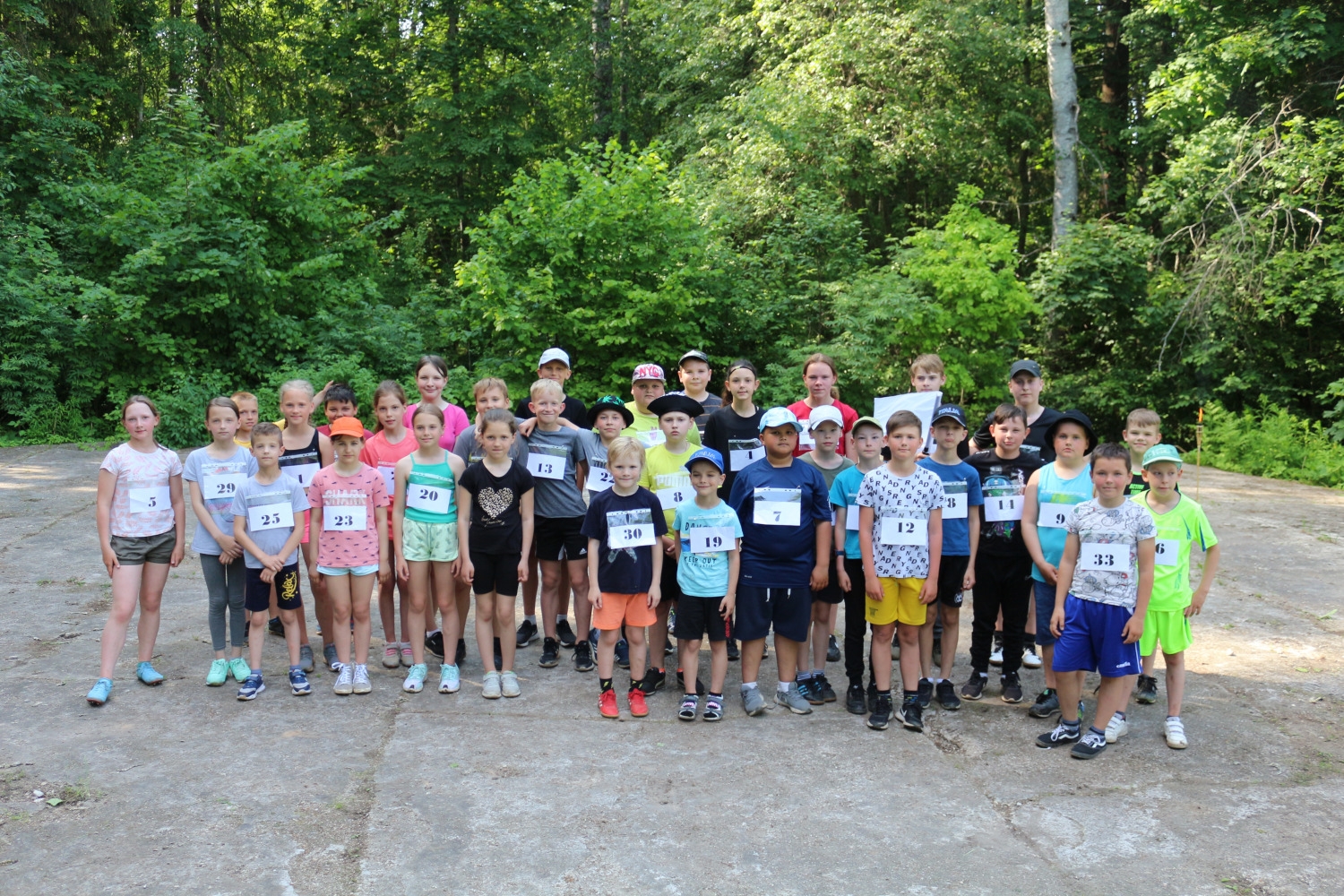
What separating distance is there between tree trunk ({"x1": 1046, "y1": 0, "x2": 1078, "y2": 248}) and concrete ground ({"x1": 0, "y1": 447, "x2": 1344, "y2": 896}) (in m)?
13.3

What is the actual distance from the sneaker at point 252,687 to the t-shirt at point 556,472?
6.00ft

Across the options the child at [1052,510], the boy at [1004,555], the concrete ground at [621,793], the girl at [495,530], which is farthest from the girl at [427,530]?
the child at [1052,510]

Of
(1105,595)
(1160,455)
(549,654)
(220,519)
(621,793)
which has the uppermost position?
(1160,455)

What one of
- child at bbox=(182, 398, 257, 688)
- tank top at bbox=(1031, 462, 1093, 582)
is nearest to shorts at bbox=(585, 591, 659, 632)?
child at bbox=(182, 398, 257, 688)

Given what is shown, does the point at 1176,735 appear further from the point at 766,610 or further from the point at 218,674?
the point at 218,674

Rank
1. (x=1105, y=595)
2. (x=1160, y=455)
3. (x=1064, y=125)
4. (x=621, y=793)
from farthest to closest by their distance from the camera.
A: (x=1064, y=125) → (x=1160, y=455) → (x=1105, y=595) → (x=621, y=793)

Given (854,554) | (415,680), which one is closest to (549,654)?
(415,680)

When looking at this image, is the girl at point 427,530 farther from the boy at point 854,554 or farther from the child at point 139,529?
the boy at point 854,554

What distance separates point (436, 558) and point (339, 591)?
22.4 inches

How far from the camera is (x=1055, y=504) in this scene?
5602 mm

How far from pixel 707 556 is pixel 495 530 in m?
1.23

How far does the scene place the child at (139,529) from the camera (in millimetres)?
5621

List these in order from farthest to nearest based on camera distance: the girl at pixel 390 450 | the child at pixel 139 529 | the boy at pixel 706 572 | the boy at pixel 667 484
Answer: the girl at pixel 390 450, the boy at pixel 667 484, the child at pixel 139 529, the boy at pixel 706 572

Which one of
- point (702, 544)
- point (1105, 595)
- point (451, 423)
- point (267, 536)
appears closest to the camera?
point (1105, 595)
